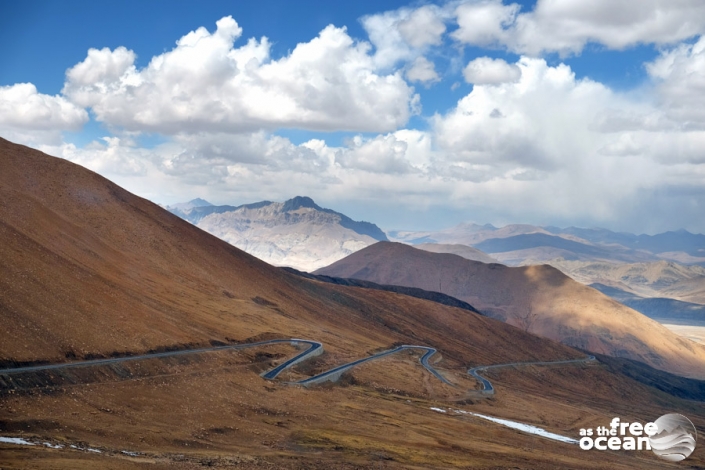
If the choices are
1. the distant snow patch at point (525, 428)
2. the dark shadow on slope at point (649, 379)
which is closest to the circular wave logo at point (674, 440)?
the distant snow patch at point (525, 428)

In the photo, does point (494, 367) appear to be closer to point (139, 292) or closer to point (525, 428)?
→ point (525, 428)

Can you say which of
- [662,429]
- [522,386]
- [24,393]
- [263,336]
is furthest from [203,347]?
[522,386]

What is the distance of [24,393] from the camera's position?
172ft

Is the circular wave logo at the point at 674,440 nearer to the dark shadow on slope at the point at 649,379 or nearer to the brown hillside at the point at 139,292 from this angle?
the brown hillside at the point at 139,292

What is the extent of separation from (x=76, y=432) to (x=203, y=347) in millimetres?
38754

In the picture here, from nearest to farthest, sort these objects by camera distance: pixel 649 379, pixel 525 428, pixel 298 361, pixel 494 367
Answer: pixel 525 428, pixel 298 361, pixel 494 367, pixel 649 379

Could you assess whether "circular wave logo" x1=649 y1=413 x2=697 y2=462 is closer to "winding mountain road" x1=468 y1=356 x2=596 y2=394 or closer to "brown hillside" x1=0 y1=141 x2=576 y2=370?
"winding mountain road" x1=468 y1=356 x2=596 y2=394

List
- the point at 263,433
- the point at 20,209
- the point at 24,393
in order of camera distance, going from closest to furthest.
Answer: the point at 24,393 < the point at 263,433 < the point at 20,209

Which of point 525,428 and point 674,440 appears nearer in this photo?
point 674,440

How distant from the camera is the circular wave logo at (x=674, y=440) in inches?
3115

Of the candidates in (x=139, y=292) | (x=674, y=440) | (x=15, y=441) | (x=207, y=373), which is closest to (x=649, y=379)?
(x=674, y=440)

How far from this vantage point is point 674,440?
81.3 metres

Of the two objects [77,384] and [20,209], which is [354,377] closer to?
[77,384]

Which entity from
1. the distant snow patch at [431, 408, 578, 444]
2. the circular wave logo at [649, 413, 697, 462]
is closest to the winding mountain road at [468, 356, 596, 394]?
the distant snow patch at [431, 408, 578, 444]
